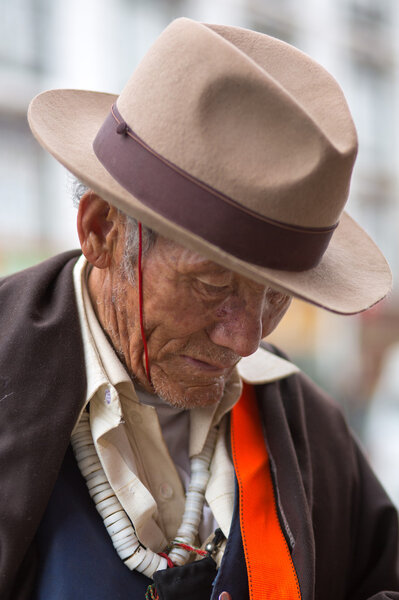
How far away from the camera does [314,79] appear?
5.09 feet

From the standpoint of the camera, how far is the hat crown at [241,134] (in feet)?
4.47

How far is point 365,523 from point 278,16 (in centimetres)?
1310

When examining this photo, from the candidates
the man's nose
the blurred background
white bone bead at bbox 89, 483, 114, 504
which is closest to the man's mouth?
the man's nose

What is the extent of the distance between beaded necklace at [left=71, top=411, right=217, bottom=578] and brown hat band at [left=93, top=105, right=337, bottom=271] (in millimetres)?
554

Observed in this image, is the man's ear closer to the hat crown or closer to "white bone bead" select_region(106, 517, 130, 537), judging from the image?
the hat crown

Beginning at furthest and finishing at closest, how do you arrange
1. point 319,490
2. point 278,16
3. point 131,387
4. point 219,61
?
1. point 278,16
2. point 319,490
3. point 131,387
4. point 219,61

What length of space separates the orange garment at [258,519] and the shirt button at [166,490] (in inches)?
6.8

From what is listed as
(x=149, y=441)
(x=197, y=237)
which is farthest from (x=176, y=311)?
(x=149, y=441)

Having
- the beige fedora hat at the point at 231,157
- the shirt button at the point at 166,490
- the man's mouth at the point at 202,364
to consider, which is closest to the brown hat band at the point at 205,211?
the beige fedora hat at the point at 231,157

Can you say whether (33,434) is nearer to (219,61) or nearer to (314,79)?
(219,61)

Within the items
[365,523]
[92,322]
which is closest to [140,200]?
[92,322]

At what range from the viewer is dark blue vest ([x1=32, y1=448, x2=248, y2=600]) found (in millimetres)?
1491

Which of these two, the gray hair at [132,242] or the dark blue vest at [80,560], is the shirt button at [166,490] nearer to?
the dark blue vest at [80,560]

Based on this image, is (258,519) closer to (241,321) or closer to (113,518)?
(113,518)
